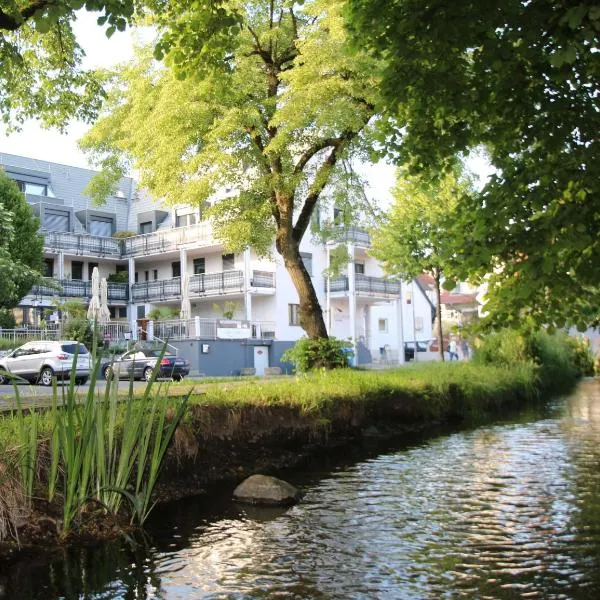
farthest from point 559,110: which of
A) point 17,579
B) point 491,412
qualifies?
point 491,412

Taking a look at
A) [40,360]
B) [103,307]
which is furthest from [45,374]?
[103,307]

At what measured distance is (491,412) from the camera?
19.1 m

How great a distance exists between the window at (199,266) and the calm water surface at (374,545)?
120ft

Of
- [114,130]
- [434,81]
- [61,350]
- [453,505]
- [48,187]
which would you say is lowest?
[453,505]

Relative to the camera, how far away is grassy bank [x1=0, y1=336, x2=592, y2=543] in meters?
6.46

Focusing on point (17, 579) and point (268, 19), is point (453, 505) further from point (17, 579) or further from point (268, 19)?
point (268, 19)

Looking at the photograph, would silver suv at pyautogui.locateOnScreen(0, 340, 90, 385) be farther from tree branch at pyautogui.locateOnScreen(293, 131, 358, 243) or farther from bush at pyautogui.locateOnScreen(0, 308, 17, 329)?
tree branch at pyautogui.locateOnScreen(293, 131, 358, 243)

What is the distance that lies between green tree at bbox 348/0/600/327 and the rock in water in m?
3.45

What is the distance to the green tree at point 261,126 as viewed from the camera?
14445mm

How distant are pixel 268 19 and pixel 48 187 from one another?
36.8m

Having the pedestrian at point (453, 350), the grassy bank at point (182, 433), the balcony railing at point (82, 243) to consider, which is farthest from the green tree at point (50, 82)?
the balcony railing at point (82, 243)

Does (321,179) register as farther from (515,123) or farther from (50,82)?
(515,123)

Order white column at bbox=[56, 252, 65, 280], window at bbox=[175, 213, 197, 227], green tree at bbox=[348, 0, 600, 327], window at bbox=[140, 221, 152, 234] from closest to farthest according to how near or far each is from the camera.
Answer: green tree at bbox=[348, 0, 600, 327], white column at bbox=[56, 252, 65, 280], window at bbox=[175, 213, 197, 227], window at bbox=[140, 221, 152, 234]

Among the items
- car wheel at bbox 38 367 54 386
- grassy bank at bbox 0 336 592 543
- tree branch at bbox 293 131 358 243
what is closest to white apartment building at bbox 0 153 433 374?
car wheel at bbox 38 367 54 386
